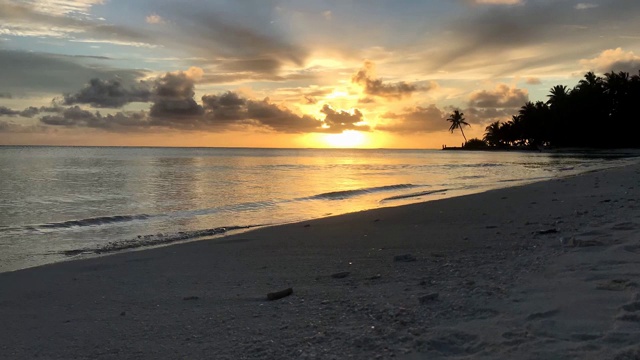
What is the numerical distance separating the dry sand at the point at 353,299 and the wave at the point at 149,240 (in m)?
1.22

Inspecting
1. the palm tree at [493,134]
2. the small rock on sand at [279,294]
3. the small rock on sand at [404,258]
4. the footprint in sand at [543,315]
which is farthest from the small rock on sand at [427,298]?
the palm tree at [493,134]

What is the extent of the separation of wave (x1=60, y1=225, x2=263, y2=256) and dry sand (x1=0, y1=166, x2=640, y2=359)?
4.00ft

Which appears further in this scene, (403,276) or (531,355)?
(403,276)

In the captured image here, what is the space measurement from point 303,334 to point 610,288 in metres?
2.55

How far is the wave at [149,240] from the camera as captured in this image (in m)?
8.71

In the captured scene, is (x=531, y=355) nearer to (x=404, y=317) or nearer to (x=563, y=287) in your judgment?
(x=404, y=317)

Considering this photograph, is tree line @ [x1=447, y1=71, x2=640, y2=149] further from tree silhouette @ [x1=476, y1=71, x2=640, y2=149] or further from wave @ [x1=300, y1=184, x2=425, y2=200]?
wave @ [x1=300, y1=184, x2=425, y2=200]

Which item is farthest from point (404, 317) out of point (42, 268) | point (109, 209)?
point (109, 209)

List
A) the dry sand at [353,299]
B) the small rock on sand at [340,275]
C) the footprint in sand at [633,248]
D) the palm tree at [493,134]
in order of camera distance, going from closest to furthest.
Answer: the dry sand at [353,299] → the footprint in sand at [633,248] → the small rock on sand at [340,275] → the palm tree at [493,134]

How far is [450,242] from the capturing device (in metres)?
7.20

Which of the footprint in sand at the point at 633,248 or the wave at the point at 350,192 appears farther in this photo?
the wave at the point at 350,192

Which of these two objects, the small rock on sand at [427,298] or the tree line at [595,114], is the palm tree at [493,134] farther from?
the small rock on sand at [427,298]

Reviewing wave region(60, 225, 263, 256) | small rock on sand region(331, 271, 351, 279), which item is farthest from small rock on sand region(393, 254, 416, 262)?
wave region(60, 225, 263, 256)

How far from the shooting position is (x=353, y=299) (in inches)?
170
